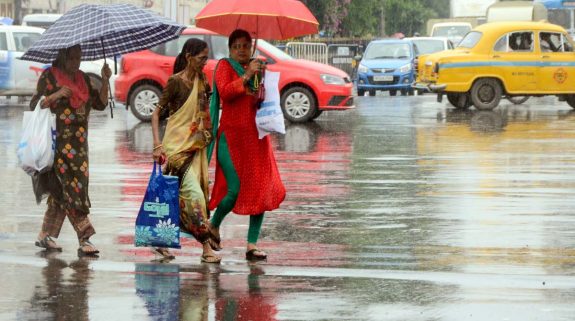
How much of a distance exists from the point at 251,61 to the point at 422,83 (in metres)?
22.0

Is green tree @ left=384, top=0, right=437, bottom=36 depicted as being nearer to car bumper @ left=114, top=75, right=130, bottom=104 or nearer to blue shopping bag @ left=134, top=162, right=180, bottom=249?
car bumper @ left=114, top=75, right=130, bottom=104

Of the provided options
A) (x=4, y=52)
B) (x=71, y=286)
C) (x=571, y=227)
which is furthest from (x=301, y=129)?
(x=71, y=286)

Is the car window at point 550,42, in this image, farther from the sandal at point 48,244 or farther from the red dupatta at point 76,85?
the sandal at point 48,244

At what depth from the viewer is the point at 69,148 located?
34.2 ft

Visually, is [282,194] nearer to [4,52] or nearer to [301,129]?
[301,129]

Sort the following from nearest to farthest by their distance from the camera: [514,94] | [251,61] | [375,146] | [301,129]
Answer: [251,61] < [375,146] < [301,129] < [514,94]

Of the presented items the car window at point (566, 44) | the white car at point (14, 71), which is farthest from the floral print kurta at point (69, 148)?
the white car at point (14, 71)

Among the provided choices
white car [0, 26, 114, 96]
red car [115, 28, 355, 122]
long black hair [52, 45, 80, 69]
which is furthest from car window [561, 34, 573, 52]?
long black hair [52, 45, 80, 69]

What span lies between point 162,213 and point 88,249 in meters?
0.71

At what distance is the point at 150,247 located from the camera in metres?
10.5

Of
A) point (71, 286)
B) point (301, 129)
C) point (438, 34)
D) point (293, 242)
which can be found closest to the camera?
point (71, 286)

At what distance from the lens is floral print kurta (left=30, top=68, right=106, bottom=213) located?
34.1 ft

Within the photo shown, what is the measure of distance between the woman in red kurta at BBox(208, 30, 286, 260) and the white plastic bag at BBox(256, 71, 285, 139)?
2.6 inches

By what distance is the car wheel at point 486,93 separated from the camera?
2977 cm
